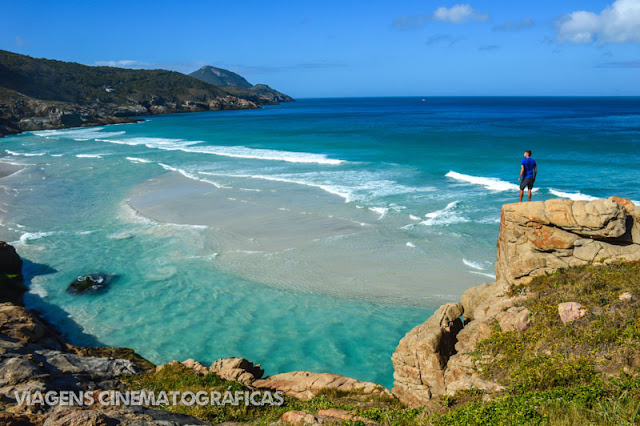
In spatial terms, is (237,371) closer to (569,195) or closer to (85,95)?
(569,195)

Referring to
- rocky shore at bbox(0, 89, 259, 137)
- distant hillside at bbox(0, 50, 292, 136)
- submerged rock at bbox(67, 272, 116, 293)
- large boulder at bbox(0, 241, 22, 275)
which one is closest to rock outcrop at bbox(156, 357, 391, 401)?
submerged rock at bbox(67, 272, 116, 293)

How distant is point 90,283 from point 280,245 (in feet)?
25.2

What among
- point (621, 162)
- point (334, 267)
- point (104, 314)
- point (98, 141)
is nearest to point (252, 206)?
point (334, 267)

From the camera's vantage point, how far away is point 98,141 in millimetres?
60188

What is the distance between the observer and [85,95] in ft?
Answer: 372

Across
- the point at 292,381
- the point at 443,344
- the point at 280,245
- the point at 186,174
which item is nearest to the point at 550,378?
the point at 443,344

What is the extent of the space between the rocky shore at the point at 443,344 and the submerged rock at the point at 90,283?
14.2 ft

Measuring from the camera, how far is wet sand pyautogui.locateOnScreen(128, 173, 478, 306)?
626 inches

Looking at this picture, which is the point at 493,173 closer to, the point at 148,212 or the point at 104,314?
the point at 148,212

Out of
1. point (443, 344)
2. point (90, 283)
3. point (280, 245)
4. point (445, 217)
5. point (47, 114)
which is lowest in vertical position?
point (90, 283)

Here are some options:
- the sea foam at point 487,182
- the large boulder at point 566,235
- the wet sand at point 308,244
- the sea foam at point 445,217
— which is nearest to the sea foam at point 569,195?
the sea foam at point 487,182

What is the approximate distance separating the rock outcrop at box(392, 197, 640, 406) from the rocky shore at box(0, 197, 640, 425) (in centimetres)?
2

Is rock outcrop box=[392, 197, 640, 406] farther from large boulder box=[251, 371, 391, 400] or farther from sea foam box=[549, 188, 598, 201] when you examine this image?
sea foam box=[549, 188, 598, 201]

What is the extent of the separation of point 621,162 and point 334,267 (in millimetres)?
Result: 31280
